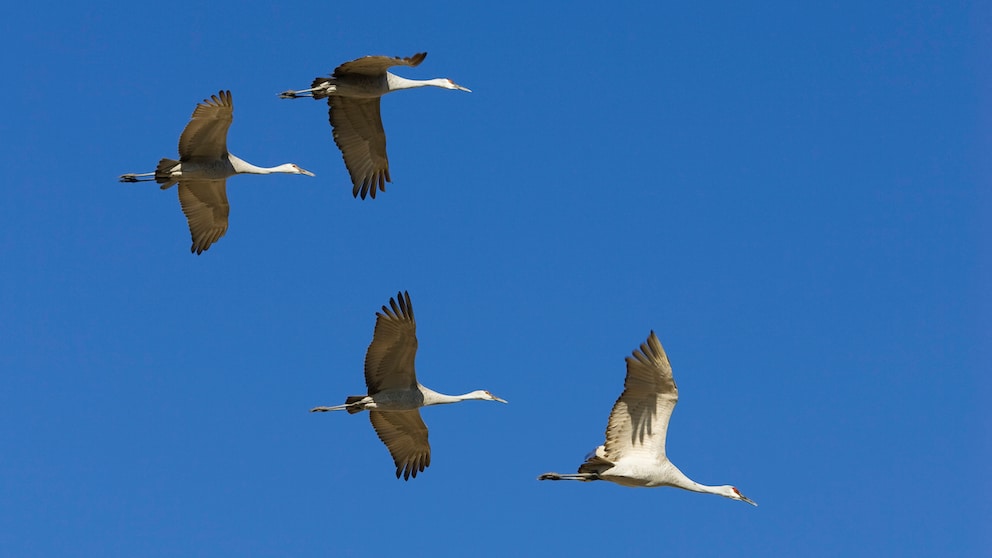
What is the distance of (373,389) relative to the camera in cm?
2589

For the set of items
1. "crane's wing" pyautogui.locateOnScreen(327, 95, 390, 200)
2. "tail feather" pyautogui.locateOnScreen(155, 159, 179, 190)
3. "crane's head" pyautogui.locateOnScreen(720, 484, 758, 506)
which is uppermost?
"crane's wing" pyautogui.locateOnScreen(327, 95, 390, 200)

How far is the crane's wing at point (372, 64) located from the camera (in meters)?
25.2

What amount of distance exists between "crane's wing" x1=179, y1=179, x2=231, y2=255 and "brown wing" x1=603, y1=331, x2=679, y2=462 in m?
9.33

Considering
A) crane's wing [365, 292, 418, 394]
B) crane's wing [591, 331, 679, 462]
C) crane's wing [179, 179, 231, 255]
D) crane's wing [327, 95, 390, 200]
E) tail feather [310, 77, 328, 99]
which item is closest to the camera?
crane's wing [591, 331, 679, 462]

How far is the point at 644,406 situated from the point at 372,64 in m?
7.60

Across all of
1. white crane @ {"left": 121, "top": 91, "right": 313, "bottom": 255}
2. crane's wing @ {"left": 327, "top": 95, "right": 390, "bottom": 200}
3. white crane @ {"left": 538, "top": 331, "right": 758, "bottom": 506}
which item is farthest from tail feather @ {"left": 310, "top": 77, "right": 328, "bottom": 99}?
white crane @ {"left": 538, "top": 331, "right": 758, "bottom": 506}

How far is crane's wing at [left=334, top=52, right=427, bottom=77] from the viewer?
25242 millimetres

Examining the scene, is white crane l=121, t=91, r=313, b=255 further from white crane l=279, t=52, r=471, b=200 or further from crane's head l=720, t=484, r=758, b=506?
crane's head l=720, t=484, r=758, b=506

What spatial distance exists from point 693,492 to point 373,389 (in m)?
5.37

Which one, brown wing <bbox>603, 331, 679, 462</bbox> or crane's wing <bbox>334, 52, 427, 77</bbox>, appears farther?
crane's wing <bbox>334, 52, 427, 77</bbox>

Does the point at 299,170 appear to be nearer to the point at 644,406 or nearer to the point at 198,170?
the point at 198,170

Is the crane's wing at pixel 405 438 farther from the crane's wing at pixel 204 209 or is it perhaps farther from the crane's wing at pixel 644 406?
the crane's wing at pixel 644 406

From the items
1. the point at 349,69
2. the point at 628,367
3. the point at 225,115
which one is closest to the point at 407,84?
the point at 349,69

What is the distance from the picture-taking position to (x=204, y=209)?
28.9m
